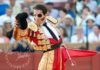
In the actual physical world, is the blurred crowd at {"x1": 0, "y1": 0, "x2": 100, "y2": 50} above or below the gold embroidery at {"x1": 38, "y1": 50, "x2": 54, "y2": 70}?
above

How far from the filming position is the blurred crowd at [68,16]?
28.9 ft

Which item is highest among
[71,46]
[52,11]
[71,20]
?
[52,11]

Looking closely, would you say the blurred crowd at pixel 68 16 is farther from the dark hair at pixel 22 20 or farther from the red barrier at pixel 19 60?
the dark hair at pixel 22 20

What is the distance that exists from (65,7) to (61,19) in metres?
0.52

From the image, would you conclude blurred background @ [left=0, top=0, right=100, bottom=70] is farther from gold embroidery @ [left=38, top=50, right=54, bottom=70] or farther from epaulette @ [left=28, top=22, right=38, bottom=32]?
epaulette @ [left=28, top=22, right=38, bottom=32]

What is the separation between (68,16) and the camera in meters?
9.18

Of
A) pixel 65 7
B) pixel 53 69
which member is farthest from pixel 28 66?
pixel 53 69

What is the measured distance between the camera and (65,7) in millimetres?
9602

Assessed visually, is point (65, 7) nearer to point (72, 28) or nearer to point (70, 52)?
point (72, 28)

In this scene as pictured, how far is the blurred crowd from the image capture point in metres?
8.80

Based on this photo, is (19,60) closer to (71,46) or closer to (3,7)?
(71,46)

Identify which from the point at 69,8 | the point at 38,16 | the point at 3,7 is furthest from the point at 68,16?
the point at 38,16

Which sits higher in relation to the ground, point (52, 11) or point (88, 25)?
point (52, 11)

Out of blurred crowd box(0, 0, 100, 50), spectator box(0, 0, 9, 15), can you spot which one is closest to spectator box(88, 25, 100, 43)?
blurred crowd box(0, 0, 100, 50)
